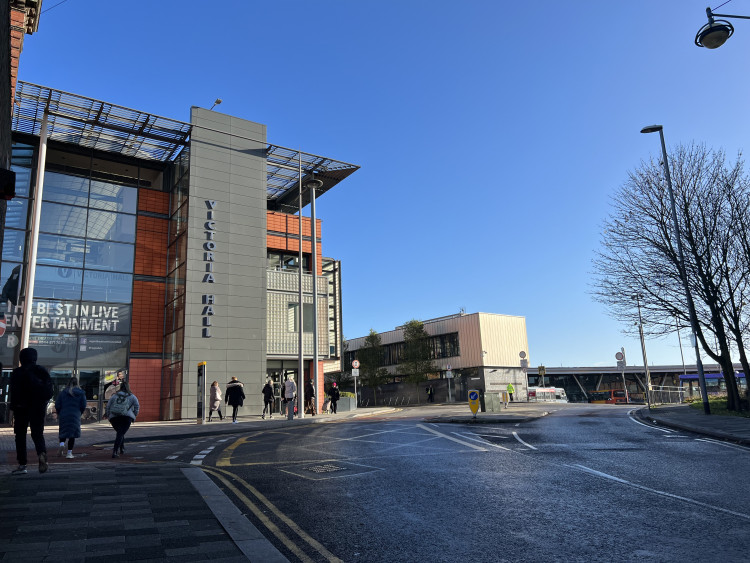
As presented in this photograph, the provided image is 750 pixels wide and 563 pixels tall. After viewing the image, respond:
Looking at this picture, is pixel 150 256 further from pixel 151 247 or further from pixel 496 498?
pixel 496 498

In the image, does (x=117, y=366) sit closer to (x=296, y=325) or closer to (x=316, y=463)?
(x=296, y=325)

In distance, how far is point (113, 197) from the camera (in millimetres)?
28828

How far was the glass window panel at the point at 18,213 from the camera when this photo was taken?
83.4 ft

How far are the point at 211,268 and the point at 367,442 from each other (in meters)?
18.1

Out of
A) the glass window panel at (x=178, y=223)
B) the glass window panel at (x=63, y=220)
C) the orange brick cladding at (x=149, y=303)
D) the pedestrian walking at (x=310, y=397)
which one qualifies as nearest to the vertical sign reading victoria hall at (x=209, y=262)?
the glass window panel at (x=178, y=223)

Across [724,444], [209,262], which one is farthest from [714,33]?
[209,262]

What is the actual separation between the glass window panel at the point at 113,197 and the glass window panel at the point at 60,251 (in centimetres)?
232

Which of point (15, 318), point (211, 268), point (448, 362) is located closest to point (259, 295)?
point (211, 268)

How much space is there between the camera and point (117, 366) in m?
27.1

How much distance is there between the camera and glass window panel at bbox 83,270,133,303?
89.1 ft

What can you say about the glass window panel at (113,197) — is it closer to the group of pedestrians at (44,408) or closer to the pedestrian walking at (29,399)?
the group of pedestrians at (44,408)

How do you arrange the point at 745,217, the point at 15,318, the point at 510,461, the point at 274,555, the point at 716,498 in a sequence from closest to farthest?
1. the point at 274,555
2. the point at 716,498
3. the point at 510,461
4. the point at 745,217
5. the point at 15,318

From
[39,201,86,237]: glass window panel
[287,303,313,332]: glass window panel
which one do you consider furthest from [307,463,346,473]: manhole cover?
[39,201,86,237]: glass window panel

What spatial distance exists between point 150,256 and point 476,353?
3262cm
